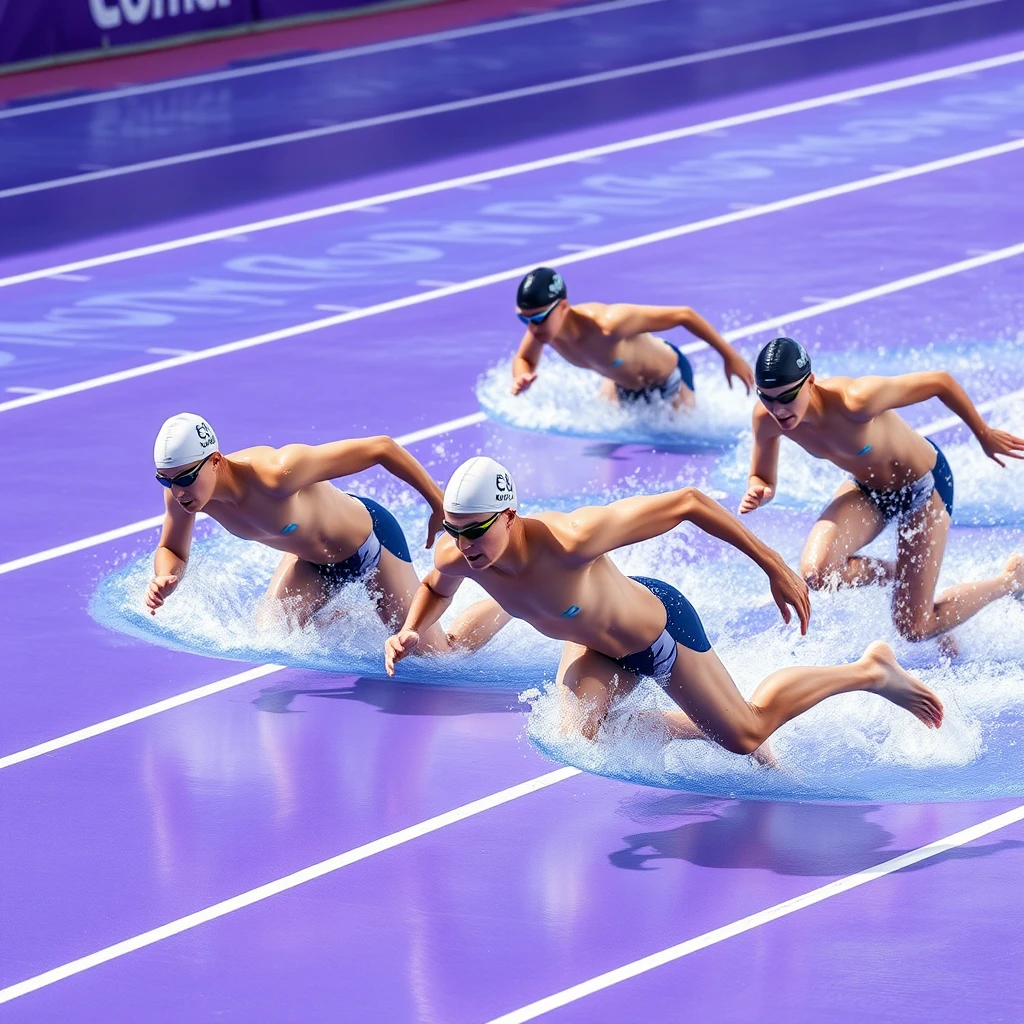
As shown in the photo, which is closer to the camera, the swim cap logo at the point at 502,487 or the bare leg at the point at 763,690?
the swim cap logo at the point at 502,487

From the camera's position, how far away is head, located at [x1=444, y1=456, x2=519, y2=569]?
7.65 meters

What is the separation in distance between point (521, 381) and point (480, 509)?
15.4 ft

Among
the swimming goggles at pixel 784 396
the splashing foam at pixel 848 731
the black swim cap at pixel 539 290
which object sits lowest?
the splashing foam at pixel 848 731

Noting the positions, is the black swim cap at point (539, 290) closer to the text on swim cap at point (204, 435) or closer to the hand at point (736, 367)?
the hand at point (736, 367)

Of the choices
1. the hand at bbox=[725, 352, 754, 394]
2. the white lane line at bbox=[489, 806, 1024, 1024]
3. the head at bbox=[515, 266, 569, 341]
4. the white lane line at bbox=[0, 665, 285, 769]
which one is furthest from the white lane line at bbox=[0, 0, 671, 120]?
the white lane line at bbox=[489, 806, 1024, 1024]

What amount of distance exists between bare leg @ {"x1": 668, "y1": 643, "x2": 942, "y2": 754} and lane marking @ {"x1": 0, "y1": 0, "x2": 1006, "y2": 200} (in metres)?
11.8

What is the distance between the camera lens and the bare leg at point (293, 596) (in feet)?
32.0

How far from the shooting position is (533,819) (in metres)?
8.05

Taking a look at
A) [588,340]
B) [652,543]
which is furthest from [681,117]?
[652,543]

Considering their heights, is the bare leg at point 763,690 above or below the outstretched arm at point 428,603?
below

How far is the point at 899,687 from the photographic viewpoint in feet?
27.0

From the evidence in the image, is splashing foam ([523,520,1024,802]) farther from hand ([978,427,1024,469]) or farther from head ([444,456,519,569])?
head ([444,456,519,569])

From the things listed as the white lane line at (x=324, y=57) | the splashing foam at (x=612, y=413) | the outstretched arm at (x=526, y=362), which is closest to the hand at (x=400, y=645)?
the outstretched arm at (x=526, y=362)

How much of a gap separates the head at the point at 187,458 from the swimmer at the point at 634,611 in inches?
45.5
